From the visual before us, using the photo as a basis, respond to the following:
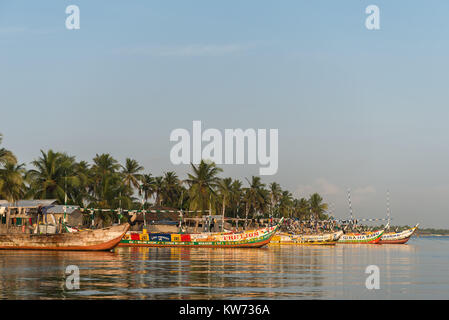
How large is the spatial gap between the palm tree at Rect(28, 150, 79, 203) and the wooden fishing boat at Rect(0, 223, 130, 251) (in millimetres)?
19839

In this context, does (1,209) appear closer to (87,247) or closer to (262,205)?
(87,247)

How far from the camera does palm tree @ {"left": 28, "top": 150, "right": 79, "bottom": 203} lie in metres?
84.8

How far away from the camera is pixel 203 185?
337ft

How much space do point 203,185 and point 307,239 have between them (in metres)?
23.0

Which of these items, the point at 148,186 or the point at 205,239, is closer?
the point at 205,239

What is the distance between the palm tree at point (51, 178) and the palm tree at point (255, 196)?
58772 mm

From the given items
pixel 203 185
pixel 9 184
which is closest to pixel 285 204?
pixel 203 185

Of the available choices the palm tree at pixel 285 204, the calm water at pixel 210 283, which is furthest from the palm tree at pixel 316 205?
the calm water at pixel 210 283

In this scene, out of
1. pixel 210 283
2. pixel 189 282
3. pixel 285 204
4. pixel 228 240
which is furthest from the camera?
pixel 285 204

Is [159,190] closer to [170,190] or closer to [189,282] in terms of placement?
[170,190]

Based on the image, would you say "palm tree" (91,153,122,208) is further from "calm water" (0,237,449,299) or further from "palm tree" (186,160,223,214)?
"calm water" (0,237,449,299)

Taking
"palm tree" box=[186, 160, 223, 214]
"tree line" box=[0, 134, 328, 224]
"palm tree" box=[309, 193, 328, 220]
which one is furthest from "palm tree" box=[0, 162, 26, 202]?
"palm tree" box=[309, 193, 328, 220]
